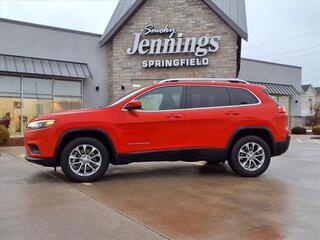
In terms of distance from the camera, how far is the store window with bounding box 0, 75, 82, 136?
62.5 feet

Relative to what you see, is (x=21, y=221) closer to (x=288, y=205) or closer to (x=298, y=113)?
(x=288, y=205)

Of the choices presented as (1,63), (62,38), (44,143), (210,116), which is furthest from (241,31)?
(44,143)

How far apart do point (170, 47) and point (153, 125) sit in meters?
13.3

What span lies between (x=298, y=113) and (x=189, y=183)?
28.8m

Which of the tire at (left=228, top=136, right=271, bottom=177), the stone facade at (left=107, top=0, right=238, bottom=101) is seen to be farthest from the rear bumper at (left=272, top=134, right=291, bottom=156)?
the stone facade at (left=107, top=0, right=238, bottom=101)

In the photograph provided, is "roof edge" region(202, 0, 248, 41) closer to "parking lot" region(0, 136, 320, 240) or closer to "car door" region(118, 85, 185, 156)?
"parking lot" region(0, 136, 320, 240)

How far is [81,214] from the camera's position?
198 inches

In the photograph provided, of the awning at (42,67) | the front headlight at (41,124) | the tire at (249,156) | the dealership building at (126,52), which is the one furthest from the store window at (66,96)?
the tire at (249,156)

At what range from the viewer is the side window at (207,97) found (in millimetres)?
7668

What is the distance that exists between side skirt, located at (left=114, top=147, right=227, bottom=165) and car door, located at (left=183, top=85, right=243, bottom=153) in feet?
0.25

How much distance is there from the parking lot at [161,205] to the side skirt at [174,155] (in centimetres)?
39

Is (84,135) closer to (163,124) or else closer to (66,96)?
(163,124)

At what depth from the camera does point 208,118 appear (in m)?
7.55

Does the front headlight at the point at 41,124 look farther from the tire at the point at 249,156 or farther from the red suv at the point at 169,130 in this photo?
the tire at the point at 249,156
